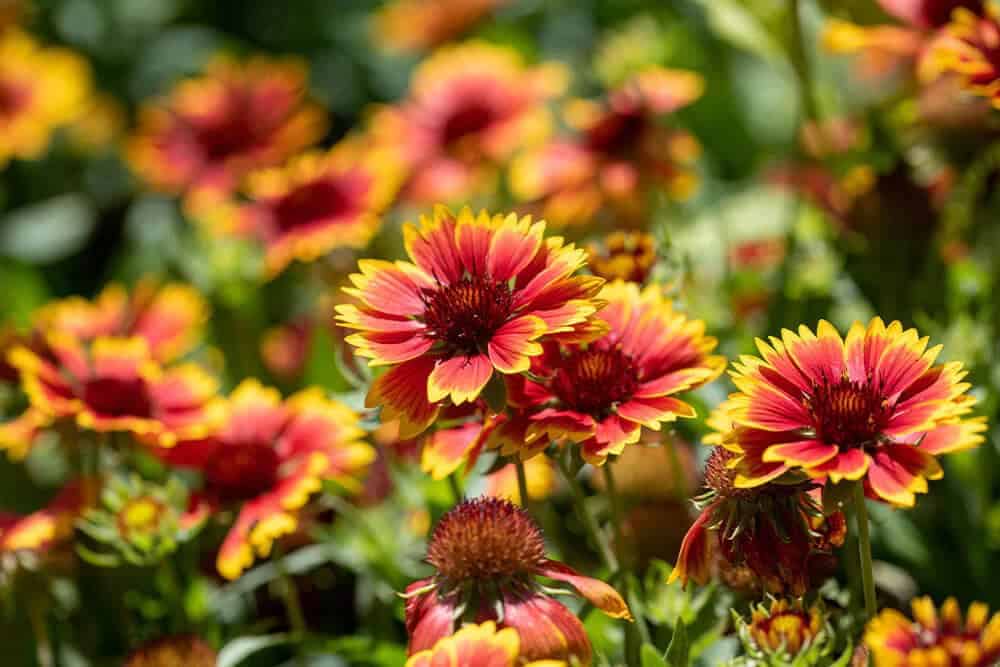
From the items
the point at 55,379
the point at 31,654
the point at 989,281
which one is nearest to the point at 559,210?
the point at 989,281

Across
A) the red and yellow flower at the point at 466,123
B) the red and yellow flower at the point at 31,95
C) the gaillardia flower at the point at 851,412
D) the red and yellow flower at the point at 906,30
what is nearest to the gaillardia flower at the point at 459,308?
the gaillardia flower at the point at 851,412

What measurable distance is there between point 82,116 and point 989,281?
5.13 ft

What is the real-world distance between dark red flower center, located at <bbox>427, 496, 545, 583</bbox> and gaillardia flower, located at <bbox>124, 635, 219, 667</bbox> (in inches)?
9.2

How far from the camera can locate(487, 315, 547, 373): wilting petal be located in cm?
66

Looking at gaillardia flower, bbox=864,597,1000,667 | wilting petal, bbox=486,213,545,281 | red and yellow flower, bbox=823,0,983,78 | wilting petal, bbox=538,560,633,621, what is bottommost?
gaillardia flower, bbox=864,597,1000,667

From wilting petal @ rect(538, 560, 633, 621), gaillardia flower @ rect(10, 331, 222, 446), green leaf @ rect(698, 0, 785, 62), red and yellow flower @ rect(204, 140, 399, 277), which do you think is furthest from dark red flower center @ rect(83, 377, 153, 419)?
green leaf @ rect(698, 0, 785, 62)

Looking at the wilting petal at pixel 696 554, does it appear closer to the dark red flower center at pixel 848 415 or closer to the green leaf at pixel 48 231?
the dark red flower center at pixel 848 415

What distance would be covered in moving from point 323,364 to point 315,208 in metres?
0.22

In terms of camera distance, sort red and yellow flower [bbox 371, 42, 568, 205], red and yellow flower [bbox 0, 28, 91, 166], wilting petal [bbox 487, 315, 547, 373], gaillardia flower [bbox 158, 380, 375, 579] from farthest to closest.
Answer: red and yellow flower [bbox 0, 28, 91, 166] < red and yellow flower [bbox 371, 42, 568, 205] < gaillardia flower [bbox 158, 380, 375, 579] < wilting petal [bbox 487, 315, 547, 373]

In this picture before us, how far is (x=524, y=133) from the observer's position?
1457 mm

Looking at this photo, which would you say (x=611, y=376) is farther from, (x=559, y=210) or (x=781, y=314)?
(x=559, y=210)

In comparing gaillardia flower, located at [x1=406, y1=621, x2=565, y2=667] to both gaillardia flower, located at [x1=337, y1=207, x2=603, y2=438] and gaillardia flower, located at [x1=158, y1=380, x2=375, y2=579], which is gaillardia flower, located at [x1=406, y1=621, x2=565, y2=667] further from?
gaillardia flower, located at [x1=158, y1=380, x2=375, y2=579]

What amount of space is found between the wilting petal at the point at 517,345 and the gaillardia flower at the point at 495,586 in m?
0.09

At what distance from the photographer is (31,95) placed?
6.17 ft
